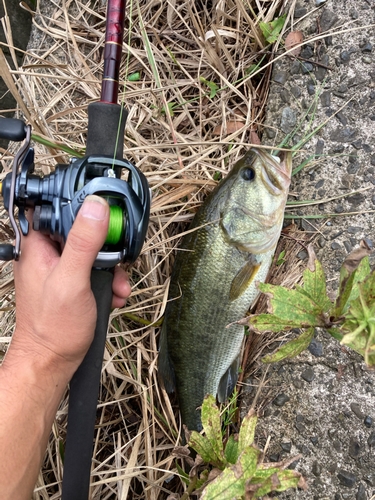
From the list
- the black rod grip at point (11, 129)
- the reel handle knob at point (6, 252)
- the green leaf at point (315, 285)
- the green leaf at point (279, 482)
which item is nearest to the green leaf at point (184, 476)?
the green leaf at point (279, 482)

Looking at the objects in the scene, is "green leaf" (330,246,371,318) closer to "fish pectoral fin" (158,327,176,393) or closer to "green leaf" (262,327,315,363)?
"green leaf" (262,327,315,363)

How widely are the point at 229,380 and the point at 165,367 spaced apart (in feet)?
1.33

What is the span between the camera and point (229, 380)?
2.35 meters

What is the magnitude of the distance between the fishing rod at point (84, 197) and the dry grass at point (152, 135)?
0.52m

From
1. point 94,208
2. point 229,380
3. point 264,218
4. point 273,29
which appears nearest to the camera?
point 94,208

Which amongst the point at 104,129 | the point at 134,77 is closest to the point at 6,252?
the point at 104,129

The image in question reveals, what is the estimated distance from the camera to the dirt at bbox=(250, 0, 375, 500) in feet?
6.80

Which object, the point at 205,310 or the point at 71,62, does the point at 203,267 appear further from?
the point at 71,62

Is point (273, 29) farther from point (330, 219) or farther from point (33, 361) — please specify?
point (33, 361)

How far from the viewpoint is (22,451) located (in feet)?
5.10

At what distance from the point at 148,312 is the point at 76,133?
129 cm

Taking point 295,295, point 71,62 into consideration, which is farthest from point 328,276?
point 71,62

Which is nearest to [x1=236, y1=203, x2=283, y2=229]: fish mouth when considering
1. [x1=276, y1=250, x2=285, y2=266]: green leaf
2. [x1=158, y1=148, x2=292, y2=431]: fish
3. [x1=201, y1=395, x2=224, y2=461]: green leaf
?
[x1=158, y1=148, x2=292, y2=431]: fish

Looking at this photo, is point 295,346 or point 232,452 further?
point 232,452
